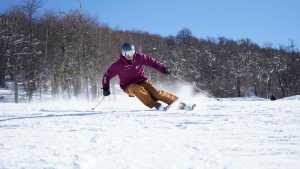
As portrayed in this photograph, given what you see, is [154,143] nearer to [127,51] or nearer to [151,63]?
[127,51]

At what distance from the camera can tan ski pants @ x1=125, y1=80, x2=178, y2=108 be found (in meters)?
8.35

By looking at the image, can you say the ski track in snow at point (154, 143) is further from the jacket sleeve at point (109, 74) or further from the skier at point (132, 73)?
the jacket sleeve at point (109, 74)

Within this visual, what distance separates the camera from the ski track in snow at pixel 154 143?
9.72 ft

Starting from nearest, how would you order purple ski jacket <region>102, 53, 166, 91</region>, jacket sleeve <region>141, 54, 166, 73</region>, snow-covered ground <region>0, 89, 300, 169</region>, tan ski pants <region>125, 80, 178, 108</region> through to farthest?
snow-covered ground <region>0, 89, 300, 169</region> → tan ski pants <region>125, 80, 178, 108</region> → purple ski jacket <region>102, 53, 166, 91</region> → jacket sleeve <region>141, 54, 166, 73</region>

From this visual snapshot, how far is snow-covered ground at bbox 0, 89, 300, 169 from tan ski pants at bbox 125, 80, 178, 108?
2615 millimetres

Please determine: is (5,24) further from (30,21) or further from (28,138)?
(28,138)

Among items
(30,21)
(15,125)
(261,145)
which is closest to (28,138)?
(15,125)

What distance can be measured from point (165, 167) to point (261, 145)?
1205 mm

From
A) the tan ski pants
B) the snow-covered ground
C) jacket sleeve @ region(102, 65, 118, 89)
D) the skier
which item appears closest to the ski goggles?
the skier

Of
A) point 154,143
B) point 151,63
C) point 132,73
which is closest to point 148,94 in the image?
point 132,73

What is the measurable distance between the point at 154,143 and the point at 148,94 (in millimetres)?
4810

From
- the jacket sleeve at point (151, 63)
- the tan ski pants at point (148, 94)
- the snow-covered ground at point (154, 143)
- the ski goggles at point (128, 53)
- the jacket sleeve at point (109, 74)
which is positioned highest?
the ski goggles at point (128, 53)

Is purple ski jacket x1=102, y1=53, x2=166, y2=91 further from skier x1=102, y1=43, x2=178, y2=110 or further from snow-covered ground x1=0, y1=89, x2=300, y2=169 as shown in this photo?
snow-covered ground x1=0, y1=89, x2=300, y2=169

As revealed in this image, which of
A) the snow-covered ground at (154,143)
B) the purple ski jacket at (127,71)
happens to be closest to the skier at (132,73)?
the purple ski jacket at (127,71)
